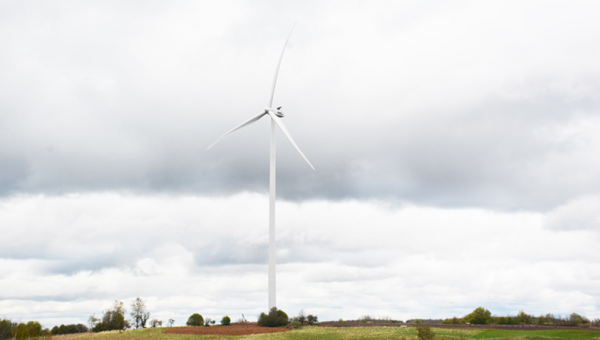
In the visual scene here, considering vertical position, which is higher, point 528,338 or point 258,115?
point 258,115

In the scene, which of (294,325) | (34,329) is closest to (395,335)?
(294,325)

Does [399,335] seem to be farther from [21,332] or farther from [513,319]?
[21,332]

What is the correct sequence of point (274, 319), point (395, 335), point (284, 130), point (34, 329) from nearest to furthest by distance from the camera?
point (395, 335) → point (34, 329) → point (274, 319) → point (284, 130)

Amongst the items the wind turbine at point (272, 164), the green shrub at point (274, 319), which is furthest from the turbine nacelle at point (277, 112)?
the green shrub at point (274, 319)

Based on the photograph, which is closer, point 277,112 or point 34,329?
point 34,329

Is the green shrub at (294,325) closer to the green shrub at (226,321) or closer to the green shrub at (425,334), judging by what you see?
the green shrub at (226,321)

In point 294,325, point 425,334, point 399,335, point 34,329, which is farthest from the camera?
point 294,325

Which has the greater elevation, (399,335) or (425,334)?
(425,334)

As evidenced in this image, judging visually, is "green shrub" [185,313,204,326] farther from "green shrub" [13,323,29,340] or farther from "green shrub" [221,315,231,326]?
"green shrub" [13,323,29,340]

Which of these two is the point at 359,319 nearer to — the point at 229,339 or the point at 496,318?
the point at 496,318

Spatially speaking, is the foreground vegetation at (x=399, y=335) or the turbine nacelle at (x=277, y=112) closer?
the foreground vegetation at (x=399, y=335)

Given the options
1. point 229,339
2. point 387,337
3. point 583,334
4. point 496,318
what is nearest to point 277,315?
point 229,339

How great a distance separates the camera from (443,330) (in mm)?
51344

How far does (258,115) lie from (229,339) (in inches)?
1453
